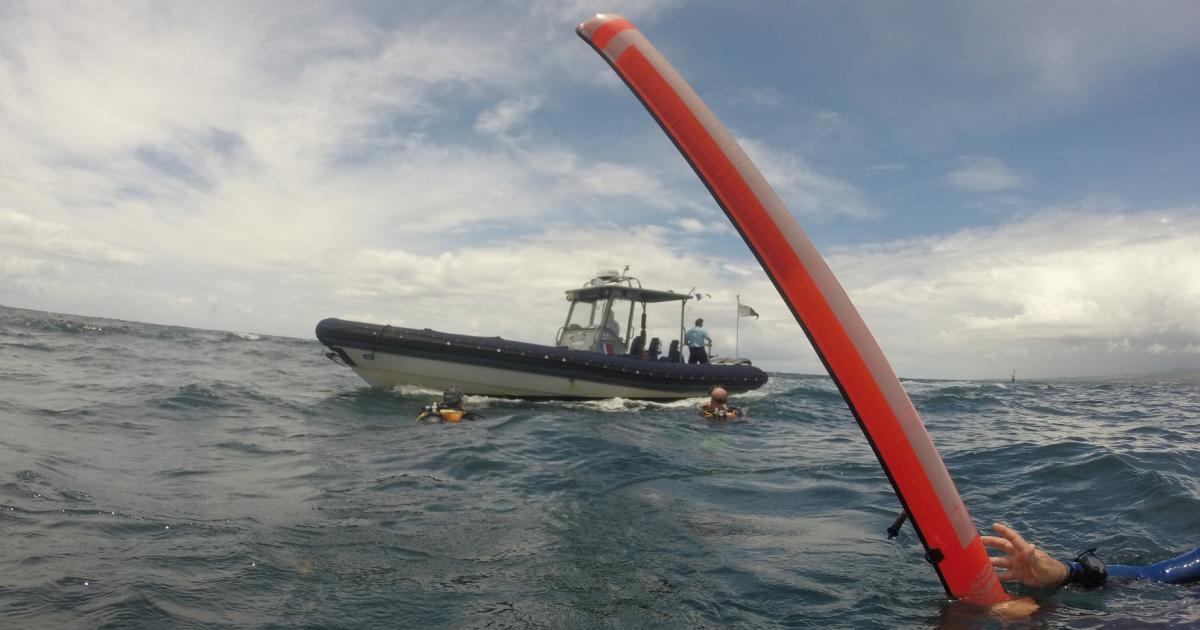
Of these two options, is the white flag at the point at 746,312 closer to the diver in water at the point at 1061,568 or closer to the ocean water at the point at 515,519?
the ocean water at the point at 515,519

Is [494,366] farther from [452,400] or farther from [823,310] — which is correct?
[823,310]

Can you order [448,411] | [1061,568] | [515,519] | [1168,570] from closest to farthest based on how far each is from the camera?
[1061,568]
[1168,570]
[515,519]
[448,411]

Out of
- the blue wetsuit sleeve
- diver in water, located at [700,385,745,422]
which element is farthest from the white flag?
the blue wetsuit sleeve

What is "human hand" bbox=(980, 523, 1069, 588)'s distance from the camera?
3.39 metres

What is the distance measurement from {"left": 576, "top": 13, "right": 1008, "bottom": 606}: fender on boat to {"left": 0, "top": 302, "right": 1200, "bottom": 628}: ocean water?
83 centimetres

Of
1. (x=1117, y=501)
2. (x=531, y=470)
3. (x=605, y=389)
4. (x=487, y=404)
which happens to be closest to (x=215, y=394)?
(x=487, y=404)

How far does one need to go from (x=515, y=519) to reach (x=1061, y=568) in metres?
3.57

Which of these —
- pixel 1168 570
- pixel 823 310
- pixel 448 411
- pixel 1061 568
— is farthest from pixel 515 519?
pixel 448 411

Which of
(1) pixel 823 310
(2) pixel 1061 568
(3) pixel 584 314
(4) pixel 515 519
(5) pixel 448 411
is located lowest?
(4) pixel 515 519

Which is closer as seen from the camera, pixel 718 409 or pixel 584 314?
pixel 718 409

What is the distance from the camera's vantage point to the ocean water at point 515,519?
3.36m

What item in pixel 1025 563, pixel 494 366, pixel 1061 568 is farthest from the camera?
pixel 494 366

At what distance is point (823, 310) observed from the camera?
2.87 metres

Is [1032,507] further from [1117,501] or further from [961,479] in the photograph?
[961,479]
